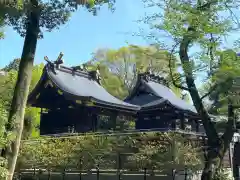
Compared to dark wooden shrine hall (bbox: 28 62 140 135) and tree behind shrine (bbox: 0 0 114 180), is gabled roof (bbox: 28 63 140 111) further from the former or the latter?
tree behind shrine (bbox: 0 0 114 180)

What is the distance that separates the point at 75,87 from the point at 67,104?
165 cm

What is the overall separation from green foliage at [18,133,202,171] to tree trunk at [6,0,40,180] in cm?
449

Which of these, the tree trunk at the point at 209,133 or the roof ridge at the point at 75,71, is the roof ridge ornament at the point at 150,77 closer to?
the roof ridge at the point at 75,71

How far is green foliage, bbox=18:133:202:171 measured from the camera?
13031 mm

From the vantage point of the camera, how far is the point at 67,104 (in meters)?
21.8

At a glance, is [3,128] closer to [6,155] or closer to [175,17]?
[6,155]

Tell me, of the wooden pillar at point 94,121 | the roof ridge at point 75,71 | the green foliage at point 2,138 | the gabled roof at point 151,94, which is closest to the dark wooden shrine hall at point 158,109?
the gabled roof at point 151,94

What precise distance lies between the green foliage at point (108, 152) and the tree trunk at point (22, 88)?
4488 millimetres

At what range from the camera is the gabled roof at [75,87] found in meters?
20.7

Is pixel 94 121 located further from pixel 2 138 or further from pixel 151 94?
pixel 2 138

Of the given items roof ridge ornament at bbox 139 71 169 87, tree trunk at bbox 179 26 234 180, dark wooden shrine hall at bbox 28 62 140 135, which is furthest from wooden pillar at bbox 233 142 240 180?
tree trunk at bbox 179 26 234 180

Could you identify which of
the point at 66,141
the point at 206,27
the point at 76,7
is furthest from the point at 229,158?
the point at 76,7

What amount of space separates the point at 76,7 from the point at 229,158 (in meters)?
12.4

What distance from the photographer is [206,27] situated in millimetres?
10930
